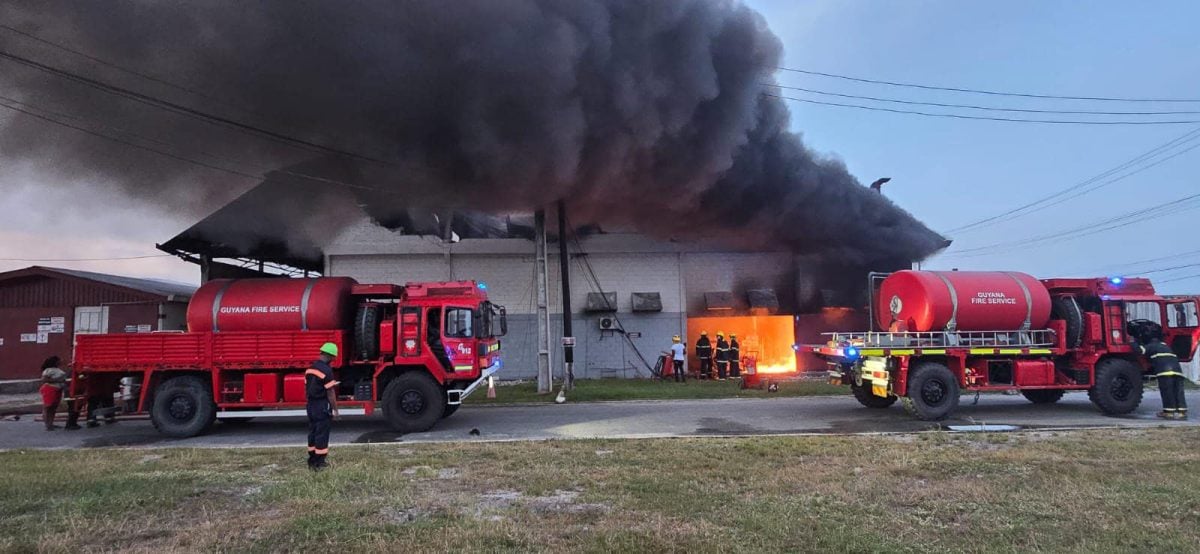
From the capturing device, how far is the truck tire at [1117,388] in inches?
457

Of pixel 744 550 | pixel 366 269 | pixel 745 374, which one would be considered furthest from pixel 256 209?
pixel 744 550

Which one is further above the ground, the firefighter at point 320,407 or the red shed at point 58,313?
the red shed at point 58,313

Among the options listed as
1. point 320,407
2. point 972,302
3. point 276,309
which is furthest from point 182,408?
point 972,302

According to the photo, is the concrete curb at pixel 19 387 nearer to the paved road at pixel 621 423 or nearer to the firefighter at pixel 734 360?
the paved road at pixel 621 423

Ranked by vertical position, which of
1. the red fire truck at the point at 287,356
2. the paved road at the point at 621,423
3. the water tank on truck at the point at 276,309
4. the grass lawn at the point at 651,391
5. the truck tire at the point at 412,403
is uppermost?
the water tank on truck at the point at 276,309

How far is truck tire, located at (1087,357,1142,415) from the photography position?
11602 mm

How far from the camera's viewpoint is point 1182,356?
12.1m

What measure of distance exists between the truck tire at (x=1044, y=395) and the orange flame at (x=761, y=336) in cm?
863

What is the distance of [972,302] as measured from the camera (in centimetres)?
1176

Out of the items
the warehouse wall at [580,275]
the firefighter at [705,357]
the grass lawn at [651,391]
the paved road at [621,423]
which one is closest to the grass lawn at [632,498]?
the paved road at [621,423]

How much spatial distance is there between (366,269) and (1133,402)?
18.7 metres

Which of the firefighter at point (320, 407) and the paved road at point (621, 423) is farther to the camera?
the paved road at point (621, 423)

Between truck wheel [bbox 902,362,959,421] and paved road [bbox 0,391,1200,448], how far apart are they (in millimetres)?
276

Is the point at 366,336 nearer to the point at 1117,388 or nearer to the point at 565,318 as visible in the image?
the point at 565,318
